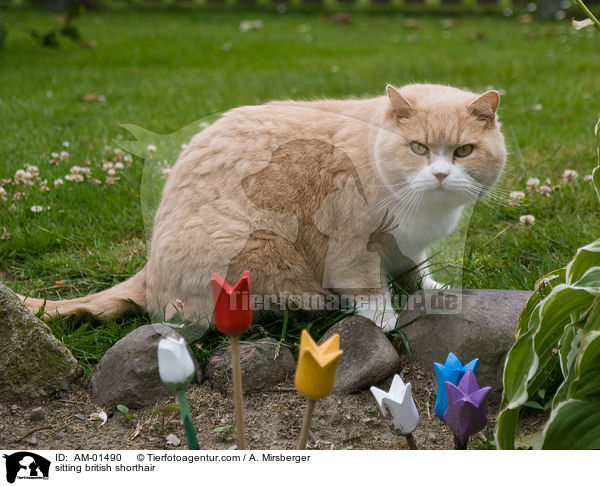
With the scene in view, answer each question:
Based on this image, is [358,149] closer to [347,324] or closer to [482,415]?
[347,324]

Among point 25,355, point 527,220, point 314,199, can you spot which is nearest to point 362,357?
point 314,199

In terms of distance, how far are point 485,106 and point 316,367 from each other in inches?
56.3

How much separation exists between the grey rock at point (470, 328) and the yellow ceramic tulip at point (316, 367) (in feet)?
3.46

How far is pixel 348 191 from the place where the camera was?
8.05 ft

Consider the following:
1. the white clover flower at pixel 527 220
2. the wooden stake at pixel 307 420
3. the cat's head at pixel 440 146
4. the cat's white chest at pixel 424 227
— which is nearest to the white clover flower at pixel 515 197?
the white clover flower at pixel 527 220

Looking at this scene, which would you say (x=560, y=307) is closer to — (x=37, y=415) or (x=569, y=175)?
(x=37, y=415)

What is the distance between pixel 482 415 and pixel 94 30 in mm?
8967

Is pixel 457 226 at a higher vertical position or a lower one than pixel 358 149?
lower

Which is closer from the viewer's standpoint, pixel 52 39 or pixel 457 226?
pixel 457 226

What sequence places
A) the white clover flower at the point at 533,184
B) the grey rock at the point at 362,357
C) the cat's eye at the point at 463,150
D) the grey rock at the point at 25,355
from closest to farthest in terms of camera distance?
the grey rock at the point at 25,355 → the grey rock at the point at 362,357 → the cat's eye at the point at 463,150 → the white clover flower at the point at 533,184

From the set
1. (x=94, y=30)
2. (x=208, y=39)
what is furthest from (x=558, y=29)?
(x=94, y=30)

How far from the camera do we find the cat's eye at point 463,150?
2.28 metres

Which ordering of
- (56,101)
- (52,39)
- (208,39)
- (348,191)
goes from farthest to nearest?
(208,39)
(52,39)
(56,101)
(348,191)
